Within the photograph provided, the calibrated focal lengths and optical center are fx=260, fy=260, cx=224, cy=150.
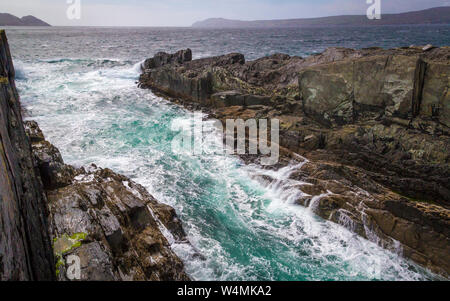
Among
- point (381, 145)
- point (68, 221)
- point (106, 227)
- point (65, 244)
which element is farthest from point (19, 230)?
point (381, 145)

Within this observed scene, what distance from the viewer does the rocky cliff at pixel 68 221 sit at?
3.74 metres

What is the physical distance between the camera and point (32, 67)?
136 ft

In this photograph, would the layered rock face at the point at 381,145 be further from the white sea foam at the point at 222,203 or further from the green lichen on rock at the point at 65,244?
the green lichen on rock at the point at 65,244

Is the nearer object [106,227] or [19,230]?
[19,230]

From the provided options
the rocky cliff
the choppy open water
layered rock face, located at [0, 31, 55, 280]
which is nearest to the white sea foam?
the choppy open water

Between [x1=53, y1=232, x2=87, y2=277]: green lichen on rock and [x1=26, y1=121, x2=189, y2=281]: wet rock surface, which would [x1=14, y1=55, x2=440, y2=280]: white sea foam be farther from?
[x1=53, y1=232, x2=87, y2=277]: green lichen on rock

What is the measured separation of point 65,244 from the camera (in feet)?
20.2

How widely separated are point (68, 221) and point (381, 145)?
13.1 m

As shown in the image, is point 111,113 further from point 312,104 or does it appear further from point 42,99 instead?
point 312,104

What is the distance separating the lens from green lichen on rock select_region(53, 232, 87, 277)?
574 cm

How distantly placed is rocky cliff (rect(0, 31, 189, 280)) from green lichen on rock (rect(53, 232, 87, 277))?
0.02 m

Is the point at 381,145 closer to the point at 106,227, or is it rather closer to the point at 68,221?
the point at 106,227

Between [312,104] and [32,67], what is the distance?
149ft

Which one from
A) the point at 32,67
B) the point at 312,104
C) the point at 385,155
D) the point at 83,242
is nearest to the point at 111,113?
the point at 312,104
